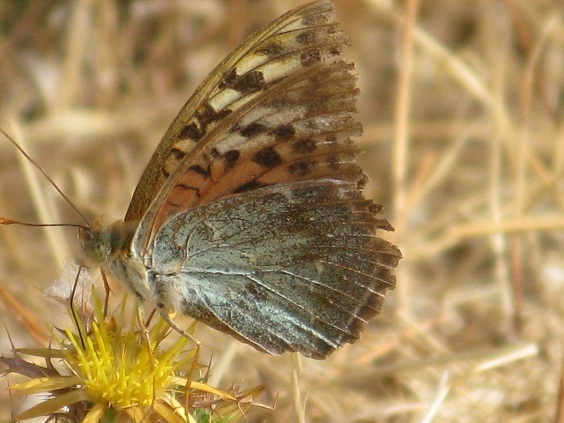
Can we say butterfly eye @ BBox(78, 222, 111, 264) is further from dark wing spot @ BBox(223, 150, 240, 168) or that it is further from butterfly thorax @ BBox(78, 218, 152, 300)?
dark wing spot @ BBox(223, 150, 240, 168)

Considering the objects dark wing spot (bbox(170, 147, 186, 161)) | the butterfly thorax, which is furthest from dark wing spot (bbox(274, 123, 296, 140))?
the butterfly thorax

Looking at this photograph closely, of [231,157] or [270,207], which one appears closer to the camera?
[231,157]

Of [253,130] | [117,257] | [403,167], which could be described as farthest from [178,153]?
[403,167]

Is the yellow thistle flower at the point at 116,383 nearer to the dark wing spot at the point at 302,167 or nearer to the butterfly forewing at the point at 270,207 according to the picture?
the butterfly forewing at the point at 270,207

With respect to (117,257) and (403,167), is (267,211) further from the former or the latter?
(403,167)

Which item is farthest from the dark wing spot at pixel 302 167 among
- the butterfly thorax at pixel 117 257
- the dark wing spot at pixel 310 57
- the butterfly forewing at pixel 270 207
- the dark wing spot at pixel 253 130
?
the butterfly thorax at pixel 117 257
